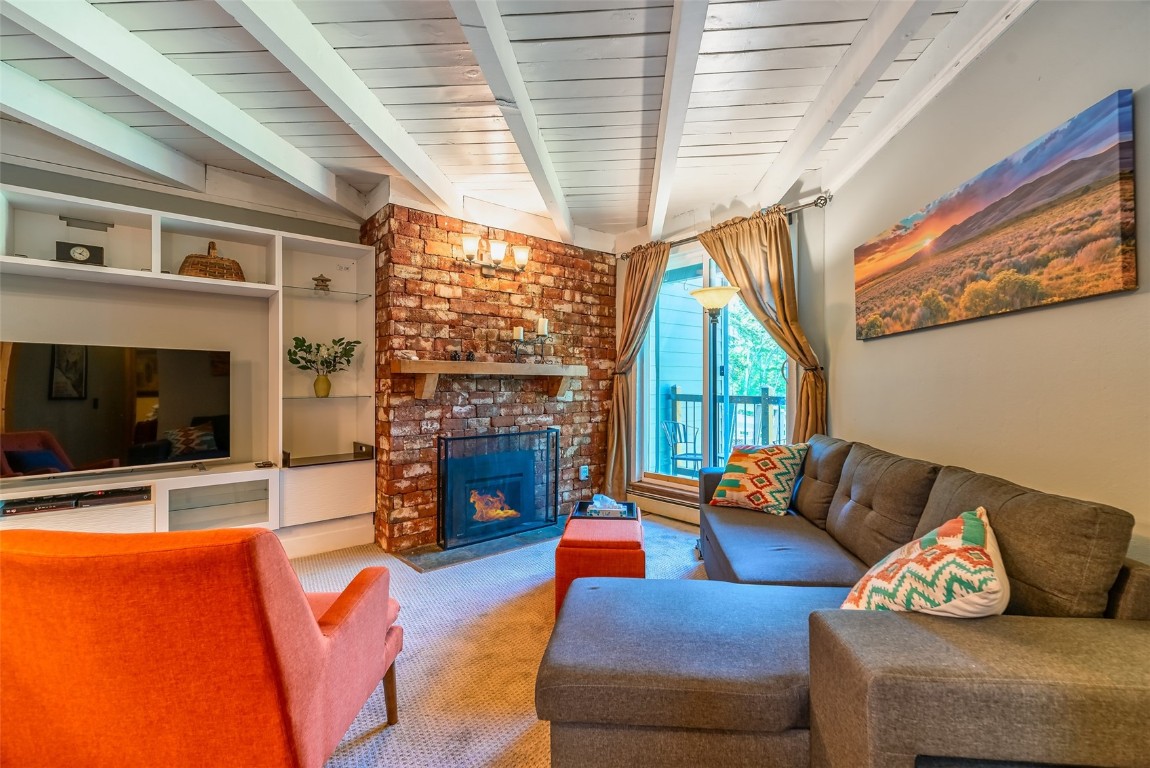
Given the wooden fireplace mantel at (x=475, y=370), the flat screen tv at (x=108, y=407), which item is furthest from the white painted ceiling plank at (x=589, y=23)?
the flat screen tv at (x=108, y=407)

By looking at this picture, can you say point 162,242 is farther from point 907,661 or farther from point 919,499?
point 919,499

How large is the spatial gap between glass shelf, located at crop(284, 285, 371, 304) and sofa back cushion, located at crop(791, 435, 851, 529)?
3157 millimetres

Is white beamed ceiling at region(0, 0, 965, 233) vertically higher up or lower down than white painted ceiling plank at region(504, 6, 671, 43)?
higher up

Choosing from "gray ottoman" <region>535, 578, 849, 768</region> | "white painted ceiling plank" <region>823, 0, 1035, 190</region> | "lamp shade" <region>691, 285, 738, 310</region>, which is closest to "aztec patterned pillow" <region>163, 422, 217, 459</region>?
"gray ottoman" <region>535, 578, 849, 768</region>

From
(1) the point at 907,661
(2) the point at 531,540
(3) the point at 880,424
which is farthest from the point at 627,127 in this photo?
(2) the point at 531,540

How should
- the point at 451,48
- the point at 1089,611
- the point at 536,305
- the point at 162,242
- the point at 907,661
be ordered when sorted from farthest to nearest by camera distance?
the point at 536,305 → the point at 162,242 → the point at 451,48 → the point at 1089,611 → the point at 907,661

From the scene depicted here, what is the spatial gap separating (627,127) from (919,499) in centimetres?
224

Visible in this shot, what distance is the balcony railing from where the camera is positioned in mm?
3309

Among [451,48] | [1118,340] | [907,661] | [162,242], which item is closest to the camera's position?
[907,661]

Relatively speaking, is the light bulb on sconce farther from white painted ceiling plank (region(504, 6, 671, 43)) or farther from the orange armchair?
the orange armchair

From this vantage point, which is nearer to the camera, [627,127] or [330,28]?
[330,28]

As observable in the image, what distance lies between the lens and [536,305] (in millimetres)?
3678

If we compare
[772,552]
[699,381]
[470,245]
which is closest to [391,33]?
[470,245]

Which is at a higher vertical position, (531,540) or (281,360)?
(281,360)
